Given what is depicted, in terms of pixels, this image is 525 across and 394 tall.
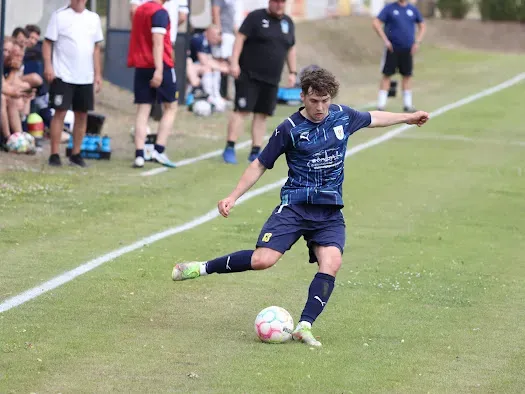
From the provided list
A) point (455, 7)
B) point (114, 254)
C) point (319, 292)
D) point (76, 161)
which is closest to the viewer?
point (319, 292)

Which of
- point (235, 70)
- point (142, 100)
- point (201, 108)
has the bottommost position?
point (201, 108)

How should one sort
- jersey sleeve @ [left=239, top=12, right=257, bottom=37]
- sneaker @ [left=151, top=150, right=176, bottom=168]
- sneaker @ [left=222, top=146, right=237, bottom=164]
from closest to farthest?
jersey sleeve @ [left=239, top=12, right=257, bottom=37] < sneaker @ [left=151, top=150, right=176, bottom=168] < sneaker @ [left=222, top=146, right=237, bottom=164]

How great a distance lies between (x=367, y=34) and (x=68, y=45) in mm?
21524

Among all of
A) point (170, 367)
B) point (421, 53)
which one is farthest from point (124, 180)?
point (421, 53)

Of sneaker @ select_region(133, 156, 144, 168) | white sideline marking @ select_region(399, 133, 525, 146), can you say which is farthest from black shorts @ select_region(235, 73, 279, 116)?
white sideline marking @ select_region(399, 133, 525, 146)

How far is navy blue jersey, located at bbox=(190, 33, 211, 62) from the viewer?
22391mm

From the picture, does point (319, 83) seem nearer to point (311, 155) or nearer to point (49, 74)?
point (311, 155)

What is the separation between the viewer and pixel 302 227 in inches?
303

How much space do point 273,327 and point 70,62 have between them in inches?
320

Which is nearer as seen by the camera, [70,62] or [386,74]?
[70,62]

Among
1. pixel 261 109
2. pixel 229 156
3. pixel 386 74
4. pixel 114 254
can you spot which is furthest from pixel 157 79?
pixel 386 74

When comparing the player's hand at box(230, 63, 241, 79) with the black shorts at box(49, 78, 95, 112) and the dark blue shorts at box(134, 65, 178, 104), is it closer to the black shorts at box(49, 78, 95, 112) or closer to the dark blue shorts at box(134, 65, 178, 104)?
the dark blue shorts at box(134, 65, 178, 104)

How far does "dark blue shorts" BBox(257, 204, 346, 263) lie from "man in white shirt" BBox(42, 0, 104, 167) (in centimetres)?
733

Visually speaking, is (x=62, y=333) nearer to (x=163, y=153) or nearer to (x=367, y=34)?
(x=163, y=153)
